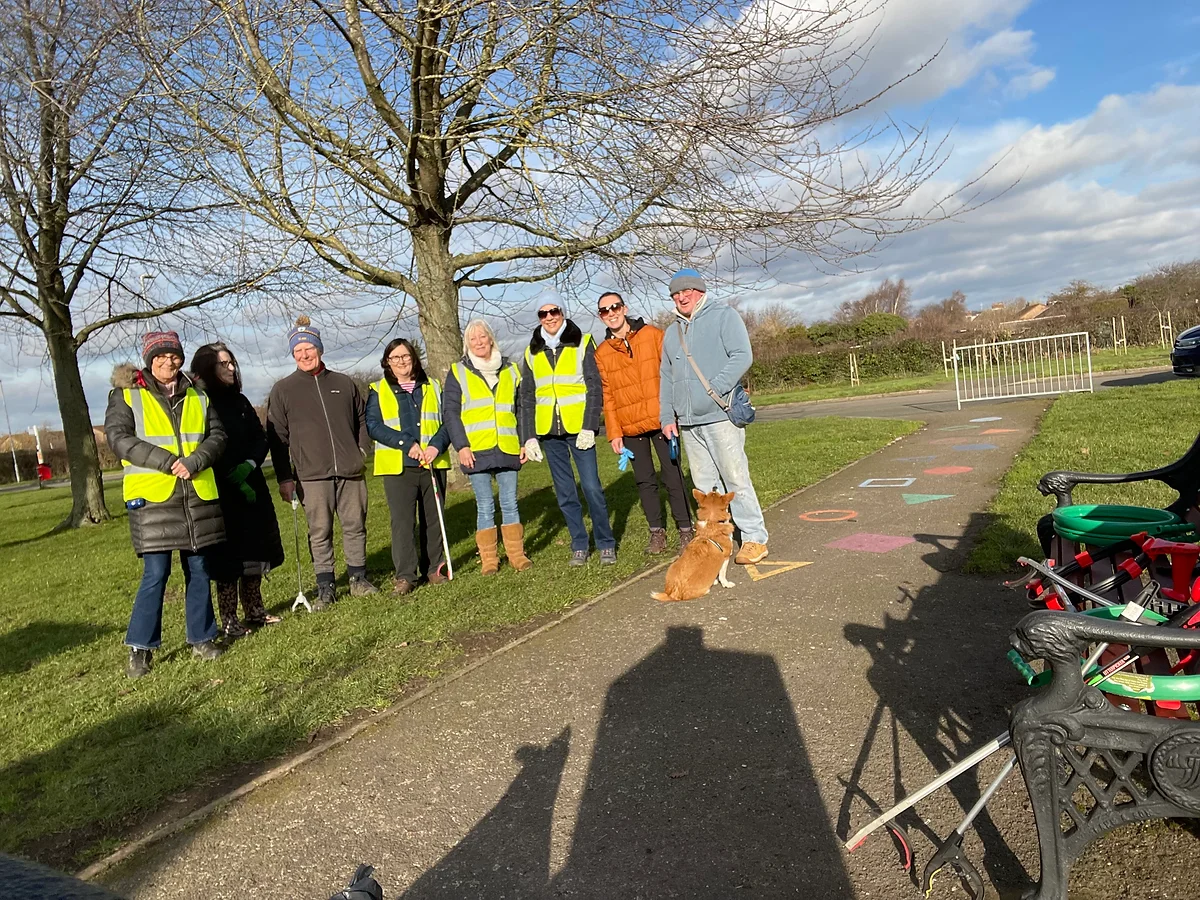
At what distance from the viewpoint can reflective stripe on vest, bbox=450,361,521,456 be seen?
6.46m

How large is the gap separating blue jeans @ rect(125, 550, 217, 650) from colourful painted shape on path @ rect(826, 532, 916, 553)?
465 centimetres

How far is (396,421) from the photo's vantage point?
21.2 ft

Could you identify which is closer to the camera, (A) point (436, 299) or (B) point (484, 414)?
(B) point (484, 414)

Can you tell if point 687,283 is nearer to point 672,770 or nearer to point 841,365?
point 672,770

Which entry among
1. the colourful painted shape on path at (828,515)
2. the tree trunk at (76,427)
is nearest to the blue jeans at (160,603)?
the colourful painted shape on path at (828,515)

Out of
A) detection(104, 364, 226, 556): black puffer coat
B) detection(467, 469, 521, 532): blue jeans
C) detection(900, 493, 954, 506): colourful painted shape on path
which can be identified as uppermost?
detection(104, 364, 226, 556): black puffer coat

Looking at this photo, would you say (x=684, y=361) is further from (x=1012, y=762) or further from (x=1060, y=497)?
(x=1012, y=762)

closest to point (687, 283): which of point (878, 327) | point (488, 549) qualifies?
point (488, 549)

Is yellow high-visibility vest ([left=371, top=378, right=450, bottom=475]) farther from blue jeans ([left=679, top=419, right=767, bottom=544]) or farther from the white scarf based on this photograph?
blue jeans ([left=679, top=419, right=767, bottom=544])

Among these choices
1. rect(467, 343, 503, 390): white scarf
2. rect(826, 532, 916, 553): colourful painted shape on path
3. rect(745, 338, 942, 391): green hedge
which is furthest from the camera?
rect(745, 338, 942, 391): green hedge

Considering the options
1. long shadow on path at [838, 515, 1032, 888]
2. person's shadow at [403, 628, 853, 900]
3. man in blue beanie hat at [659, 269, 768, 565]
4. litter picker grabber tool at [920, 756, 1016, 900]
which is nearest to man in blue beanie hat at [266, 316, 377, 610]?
man in blue beanie hat at [659, 269, 768, 565]

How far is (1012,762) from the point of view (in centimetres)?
216

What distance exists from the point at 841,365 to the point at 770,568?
1258 inches

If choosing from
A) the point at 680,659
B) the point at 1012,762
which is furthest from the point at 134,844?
the point at 1012,762
